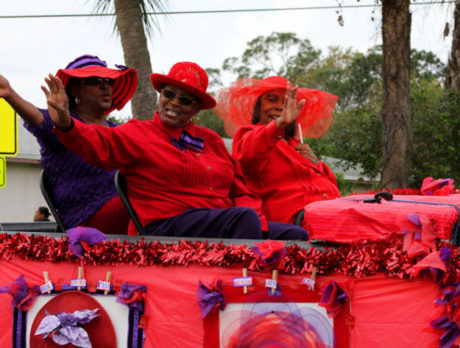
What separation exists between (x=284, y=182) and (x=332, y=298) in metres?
1.76

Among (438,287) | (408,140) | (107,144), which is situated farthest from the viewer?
(408,140)

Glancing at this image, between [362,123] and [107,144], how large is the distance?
27.3 ft

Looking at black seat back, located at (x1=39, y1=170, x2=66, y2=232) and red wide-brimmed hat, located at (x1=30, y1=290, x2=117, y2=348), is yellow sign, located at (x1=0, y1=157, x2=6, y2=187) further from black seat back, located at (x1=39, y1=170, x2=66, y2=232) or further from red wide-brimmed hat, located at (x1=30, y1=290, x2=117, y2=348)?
red wide-brimmed hat, located at (x1=30, y1=290, x2=117, y2=348)

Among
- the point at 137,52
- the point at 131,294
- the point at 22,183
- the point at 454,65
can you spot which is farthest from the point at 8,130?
the point at 22,183

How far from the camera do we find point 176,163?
119 inches

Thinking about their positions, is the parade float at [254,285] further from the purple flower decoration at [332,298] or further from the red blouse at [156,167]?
the red blouse at [156,167]

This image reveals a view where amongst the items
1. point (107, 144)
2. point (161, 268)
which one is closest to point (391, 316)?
point (161, 268)

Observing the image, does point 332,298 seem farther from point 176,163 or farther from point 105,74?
point 105,74

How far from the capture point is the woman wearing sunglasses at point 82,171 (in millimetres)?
3348

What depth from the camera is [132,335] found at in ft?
7.89

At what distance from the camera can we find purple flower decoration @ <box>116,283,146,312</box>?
2.36 metres

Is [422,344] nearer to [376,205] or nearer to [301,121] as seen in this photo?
[376,205]

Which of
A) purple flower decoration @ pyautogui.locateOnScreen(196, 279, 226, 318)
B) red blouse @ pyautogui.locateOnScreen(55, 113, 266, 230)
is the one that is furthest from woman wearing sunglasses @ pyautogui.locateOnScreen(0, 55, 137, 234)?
purple flower decoration @ pyautogui.locateOnScreen(196, 279, 226, 318)

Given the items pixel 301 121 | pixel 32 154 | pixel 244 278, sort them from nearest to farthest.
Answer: pixel 244 278 < pixel 301 121 < pixel 32 154
